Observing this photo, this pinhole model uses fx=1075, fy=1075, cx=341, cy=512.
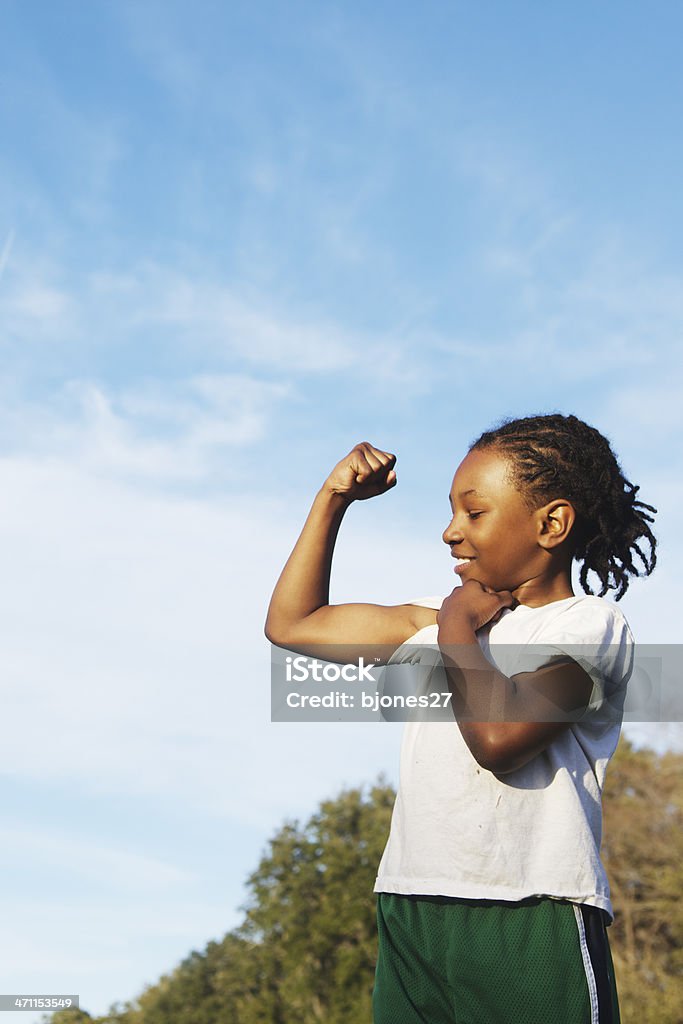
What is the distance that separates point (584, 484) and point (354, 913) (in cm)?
3290

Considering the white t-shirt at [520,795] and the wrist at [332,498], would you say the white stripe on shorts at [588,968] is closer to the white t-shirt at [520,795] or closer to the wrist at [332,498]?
the white t-shirt at [520,795]

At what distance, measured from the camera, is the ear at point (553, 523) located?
2709 millimetres

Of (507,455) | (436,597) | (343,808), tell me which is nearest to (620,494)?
(507,455)

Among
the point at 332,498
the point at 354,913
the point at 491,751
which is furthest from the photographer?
the point at 354,913

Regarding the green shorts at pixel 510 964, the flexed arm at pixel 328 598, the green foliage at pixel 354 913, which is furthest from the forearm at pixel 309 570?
the green foliage at pixel 354 913

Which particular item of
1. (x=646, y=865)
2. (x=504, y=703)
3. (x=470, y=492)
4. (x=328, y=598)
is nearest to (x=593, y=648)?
(x=504, y=703)

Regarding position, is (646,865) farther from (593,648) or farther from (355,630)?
(593,648)

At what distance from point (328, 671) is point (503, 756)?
756mm

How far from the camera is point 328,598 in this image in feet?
9.48

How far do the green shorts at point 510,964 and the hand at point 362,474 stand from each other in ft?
3.46

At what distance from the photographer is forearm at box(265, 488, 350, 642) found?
285 cm

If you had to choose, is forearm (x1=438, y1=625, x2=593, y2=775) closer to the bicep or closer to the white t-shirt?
the white t-shirt

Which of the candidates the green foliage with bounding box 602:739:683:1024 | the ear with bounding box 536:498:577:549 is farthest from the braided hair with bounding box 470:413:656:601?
the green foliage with bounding box 602:739:683:1024

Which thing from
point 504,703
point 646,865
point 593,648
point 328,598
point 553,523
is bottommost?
point 504,703
